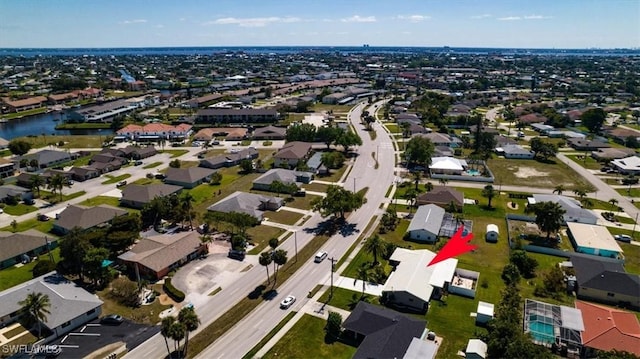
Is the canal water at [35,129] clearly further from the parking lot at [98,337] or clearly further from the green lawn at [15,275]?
the parking lot at [98,337]

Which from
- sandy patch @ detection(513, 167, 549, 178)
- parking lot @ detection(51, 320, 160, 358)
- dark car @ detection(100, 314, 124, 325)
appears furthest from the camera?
sandy patch @ detection(513, 167, 549, 178)

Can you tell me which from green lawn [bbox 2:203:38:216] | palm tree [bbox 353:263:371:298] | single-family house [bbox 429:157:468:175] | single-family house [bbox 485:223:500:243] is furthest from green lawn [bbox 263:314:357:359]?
green lawn [bbox 2:203:38:216]

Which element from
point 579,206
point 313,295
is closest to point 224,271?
point 313,295

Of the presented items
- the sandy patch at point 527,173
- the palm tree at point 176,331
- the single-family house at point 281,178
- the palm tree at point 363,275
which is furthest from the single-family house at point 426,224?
the palm tree at point 176,331

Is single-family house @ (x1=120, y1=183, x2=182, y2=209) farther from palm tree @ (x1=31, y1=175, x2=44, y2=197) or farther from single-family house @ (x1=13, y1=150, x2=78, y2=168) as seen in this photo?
single-family house @ (x1=13, y1=150, x2=78, y2=168)

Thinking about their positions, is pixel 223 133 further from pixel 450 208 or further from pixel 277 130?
pixel 450 208

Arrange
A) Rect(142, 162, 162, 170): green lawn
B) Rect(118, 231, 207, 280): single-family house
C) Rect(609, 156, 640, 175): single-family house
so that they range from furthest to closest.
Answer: Rect(142, 162, 162, 170): green lawn, Rect(609, 156, 640, 175): single-family house, Rect(118, 231, 207, 280): single-family house
